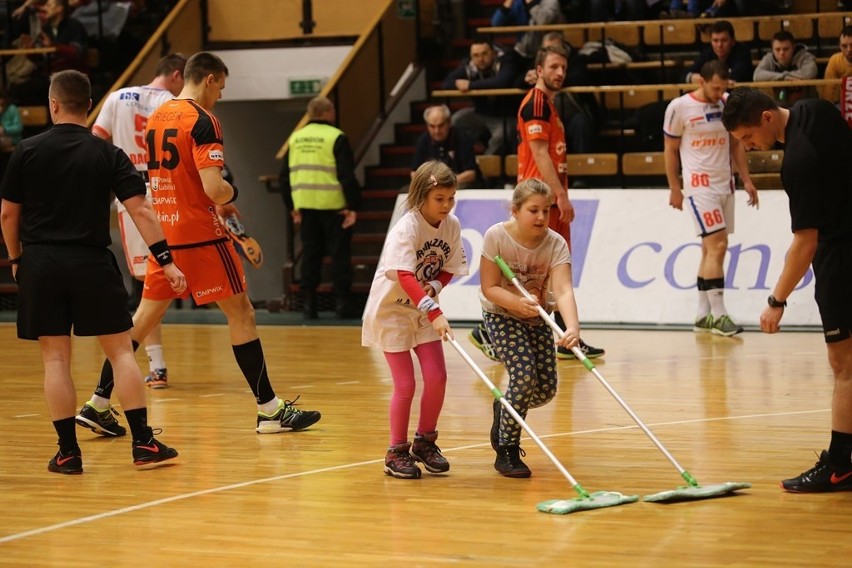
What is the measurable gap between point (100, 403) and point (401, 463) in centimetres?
205

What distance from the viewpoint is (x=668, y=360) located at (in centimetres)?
1006

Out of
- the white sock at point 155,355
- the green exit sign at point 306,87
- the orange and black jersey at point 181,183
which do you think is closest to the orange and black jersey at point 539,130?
the white sock at point 155,355

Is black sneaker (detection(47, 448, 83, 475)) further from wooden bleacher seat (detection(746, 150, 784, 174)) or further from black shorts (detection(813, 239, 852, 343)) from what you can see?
wooden bleacher seat (detection(746, 150, 784, 174))

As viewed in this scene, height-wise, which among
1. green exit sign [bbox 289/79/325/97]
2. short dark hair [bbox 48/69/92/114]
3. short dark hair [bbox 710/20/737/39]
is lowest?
green exit sign [bbox 289/79/325/97]

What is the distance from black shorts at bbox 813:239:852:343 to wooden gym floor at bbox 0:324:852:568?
2.27 ft

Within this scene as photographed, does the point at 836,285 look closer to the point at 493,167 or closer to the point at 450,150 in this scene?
the point at 450,150

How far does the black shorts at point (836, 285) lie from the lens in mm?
5734

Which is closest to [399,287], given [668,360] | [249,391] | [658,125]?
[249,391]

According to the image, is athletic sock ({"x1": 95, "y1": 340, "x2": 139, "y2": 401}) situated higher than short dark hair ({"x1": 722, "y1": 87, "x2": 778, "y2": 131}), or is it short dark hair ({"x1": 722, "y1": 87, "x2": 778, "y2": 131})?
short dark hair ({"x1": 722, "y1": 87, "x2": 778, "y2": 131})

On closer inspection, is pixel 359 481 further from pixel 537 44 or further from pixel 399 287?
pixel 537 44

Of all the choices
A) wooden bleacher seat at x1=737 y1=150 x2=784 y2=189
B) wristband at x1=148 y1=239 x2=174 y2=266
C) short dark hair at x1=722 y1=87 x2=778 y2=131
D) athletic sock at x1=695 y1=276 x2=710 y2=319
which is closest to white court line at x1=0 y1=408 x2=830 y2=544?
wristband at x1=148 y1=239 x2=174 y2=266

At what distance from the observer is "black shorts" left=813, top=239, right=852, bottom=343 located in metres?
5.73

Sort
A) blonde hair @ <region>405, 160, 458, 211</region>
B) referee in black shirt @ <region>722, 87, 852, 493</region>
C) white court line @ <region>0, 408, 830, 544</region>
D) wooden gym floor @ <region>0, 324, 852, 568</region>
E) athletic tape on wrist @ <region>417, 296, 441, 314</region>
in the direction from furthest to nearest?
1. blonde hair @ <region>405, 160, 458, 211</region>
2. athletic tape on wrist @ <region>417, 296, 441, 314</region>
3. referee in black shirt @ <region>722, 87, 852, 493</region>
4. white court line @ <region>0, 408, 830, 544</region>
5. wooden gym floor @ <region>0, 324, 852, 568</region>

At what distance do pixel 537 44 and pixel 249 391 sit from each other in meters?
6.64
